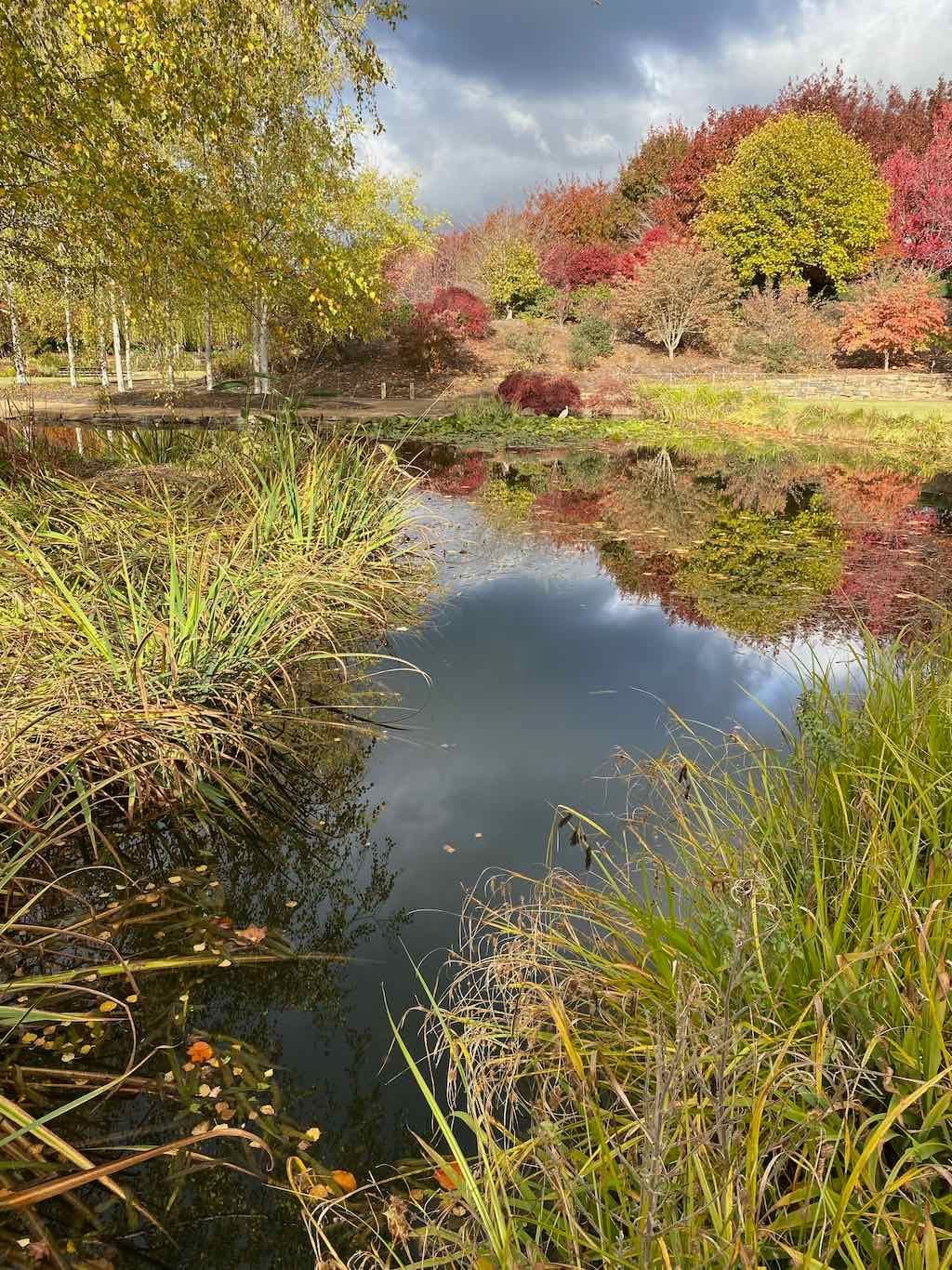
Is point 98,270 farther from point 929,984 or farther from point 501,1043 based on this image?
point 929,984

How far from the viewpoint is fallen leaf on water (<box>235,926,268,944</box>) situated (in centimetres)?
270

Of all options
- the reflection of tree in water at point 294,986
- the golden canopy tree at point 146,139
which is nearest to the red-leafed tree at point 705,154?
the golden canopy tree at point 146,139

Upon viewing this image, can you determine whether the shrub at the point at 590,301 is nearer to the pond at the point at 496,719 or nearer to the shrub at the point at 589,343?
the shrub at the point at 589,343

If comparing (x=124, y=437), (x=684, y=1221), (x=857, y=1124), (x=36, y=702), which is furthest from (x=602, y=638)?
(x=124, y=437)

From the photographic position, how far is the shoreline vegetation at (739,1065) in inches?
50.8

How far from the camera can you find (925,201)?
26.4 metres

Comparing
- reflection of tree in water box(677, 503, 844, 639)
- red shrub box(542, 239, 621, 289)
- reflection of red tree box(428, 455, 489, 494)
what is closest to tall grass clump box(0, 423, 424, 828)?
reflection of tree in water box(677, 503, 844, 639)

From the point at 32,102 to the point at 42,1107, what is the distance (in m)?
5.82

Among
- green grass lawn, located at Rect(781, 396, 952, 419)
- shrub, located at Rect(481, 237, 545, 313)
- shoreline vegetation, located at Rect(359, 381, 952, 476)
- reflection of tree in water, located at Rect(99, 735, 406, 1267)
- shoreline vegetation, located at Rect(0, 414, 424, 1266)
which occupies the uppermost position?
shrub, located at Rect(481, 237, 545, 313)

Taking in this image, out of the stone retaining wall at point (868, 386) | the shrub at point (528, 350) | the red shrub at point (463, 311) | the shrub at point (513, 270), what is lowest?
the stone retaining wall at point (868, 386)

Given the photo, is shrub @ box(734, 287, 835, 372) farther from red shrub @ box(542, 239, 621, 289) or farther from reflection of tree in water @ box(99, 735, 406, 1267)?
reflection of tree in water @ box(99, 735, 406, 1267)

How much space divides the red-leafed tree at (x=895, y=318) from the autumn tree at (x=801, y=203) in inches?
173

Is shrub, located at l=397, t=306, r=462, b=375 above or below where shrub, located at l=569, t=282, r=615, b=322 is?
below

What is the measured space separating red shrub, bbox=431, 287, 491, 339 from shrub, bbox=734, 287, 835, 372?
812 centimetres
